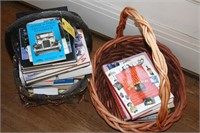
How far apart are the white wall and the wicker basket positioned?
0.07 metres

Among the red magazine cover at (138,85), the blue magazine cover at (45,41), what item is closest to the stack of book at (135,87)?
the red magazine cover at (138,85)

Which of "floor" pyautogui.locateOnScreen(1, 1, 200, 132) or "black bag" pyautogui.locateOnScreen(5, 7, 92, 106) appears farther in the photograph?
"floor" pyautogui.locateOnScreen(1, 1, 200, 132)

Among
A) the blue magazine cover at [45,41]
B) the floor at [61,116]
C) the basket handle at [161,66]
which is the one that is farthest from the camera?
the floor at [61,116]

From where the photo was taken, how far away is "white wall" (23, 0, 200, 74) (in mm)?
1202

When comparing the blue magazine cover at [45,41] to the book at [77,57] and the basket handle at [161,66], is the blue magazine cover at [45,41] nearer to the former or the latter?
the book at [77,57]

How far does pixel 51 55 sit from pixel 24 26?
0.20 meters

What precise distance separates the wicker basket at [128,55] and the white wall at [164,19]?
0.22ft

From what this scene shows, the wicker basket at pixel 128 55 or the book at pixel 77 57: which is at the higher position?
the book at pixel 77 57

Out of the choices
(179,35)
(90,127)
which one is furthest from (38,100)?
(179,35)

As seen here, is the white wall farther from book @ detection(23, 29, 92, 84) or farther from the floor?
book @ detection(23, 29, 92, 84)

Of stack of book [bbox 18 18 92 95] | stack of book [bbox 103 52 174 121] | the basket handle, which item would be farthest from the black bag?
the basket handle

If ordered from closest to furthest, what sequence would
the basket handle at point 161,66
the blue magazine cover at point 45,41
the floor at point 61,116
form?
1. the basket handle at point 161,66
2. the blue magazine cover at point 45,41
3. the floor at point 61,116

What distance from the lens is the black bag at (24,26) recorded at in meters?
1.11

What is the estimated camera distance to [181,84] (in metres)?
1.22
